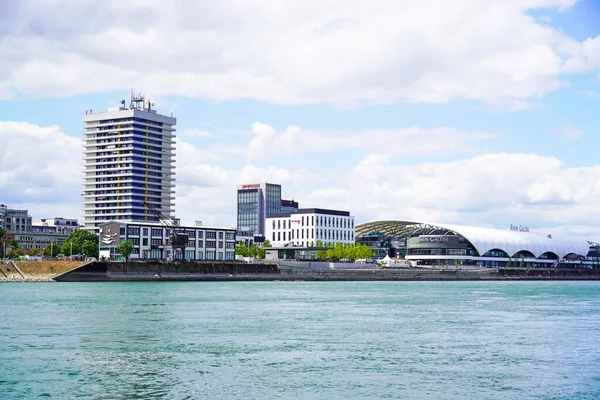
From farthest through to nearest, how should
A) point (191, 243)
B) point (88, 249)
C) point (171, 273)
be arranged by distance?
point (88, 249), point (191, 243), point (171, 273)

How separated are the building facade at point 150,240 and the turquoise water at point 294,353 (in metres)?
107

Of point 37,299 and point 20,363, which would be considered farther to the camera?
point 37,299

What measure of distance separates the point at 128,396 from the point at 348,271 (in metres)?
165

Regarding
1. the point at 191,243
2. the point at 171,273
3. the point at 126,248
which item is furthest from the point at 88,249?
the point at 171,273

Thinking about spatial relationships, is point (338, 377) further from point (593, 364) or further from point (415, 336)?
point (415, 336)

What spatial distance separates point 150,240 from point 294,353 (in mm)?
143997

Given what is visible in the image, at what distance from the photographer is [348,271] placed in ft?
647

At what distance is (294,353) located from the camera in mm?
45656

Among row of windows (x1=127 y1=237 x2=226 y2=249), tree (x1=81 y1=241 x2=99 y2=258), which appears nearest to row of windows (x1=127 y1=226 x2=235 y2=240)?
row of windows (x1=127 y1=237 x2=226 y2=249)

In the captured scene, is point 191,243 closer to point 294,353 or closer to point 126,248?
point 126,248

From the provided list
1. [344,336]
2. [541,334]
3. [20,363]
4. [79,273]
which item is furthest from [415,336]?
[79,273]

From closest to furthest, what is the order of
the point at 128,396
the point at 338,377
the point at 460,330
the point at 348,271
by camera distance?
1. the point at 128,396
2. the point at 338,377
3. the point at 460,330
4. the point at 348,271

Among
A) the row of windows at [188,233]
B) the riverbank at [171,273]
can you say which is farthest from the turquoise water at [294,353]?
the row of windows at [188,233]

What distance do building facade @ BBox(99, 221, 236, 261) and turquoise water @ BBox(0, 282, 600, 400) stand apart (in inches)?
4193
